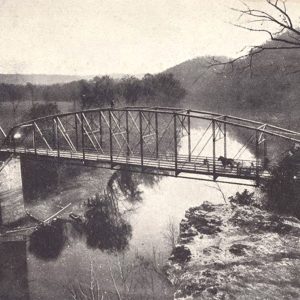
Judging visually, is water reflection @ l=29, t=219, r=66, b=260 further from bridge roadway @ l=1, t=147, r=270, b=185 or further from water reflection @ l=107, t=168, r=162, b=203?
water reflection @ l=107, t=168, r=162, b=203

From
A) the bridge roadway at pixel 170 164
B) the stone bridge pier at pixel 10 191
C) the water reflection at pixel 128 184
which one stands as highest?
the bridge roadway at pixel 170 164

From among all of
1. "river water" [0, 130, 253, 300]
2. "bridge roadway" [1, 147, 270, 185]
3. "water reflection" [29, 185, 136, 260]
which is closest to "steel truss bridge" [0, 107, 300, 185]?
"bridge roadway" [1, 147, 270, 185]

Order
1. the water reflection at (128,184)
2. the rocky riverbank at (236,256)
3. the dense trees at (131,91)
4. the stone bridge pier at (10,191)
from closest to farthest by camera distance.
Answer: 1. the rocky riverbank at (236,256)
2. the stone bridge pier at (10,191)
3. the water reflection at (128,184)
4. the dense trees at (131,91)

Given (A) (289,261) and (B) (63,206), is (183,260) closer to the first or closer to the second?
(A) (289,261)

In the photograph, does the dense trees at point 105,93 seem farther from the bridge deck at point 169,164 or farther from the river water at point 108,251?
the bridge deck at point 169,164

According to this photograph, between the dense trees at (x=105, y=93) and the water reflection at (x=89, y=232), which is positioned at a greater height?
the dense trees at (x=105, y=93)

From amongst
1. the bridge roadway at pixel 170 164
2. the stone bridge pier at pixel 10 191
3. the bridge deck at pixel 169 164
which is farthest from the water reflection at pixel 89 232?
the bridge deck at pixel 169 164

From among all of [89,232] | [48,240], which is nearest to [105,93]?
[89,232]
